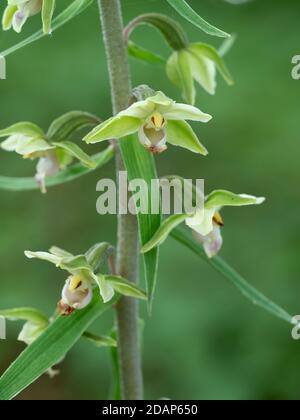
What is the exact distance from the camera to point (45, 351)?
177 centimetres

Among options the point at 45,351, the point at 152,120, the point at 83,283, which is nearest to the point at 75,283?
the point at 83,283

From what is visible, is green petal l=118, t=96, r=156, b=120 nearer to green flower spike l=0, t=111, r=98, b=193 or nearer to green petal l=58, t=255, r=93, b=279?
green flower spike l=0, t=111, r=98, b=193

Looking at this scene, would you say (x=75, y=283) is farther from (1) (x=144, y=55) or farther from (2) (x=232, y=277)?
(1) (x=144, y=55)

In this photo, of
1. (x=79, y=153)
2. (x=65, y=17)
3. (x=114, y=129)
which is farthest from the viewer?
(x=79, y=153)

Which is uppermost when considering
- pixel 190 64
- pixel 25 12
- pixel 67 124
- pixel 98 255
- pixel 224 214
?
pixel 224 214

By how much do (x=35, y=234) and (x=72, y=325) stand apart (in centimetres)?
242

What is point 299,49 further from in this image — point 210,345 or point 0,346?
point 0,346

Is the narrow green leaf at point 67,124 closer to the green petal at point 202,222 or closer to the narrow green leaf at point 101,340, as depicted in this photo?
the green petal at point 202,222

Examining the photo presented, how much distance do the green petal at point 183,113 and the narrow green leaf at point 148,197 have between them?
0.32ft

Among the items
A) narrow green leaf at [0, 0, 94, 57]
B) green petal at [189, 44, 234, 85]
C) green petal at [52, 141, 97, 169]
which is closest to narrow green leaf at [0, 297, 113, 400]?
green petal at [52, 141, 97, 169]

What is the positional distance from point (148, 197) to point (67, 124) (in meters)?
0.37

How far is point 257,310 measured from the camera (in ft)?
11.9

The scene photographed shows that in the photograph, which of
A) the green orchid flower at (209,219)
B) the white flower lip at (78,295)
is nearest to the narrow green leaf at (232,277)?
the green orchid flower at (209,219)
